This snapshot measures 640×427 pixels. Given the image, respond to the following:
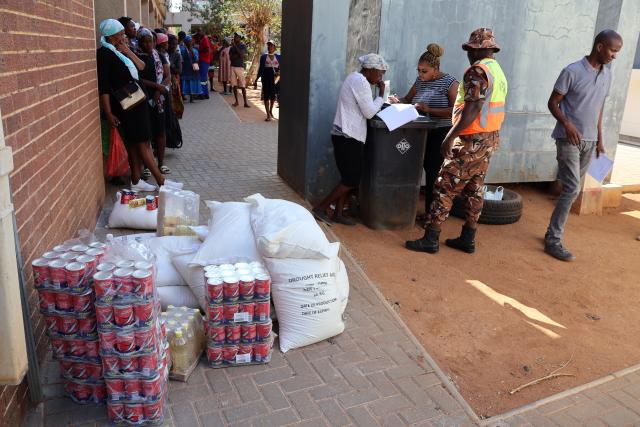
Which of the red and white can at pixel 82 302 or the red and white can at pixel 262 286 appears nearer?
the red and white can at pixel 82 302

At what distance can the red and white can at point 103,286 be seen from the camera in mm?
2441

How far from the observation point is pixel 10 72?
255 centimetres

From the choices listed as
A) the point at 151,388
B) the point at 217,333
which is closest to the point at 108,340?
the point at 151,388

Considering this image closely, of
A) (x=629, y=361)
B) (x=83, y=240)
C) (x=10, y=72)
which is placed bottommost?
(x=629, y=361)

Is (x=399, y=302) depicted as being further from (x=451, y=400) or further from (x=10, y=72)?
(x=10, y=72)

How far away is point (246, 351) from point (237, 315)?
0.82ft

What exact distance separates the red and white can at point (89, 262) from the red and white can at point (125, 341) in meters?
0.34

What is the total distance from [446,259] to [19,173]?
3767 millimetres

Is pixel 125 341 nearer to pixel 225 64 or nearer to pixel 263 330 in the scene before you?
pixel 263 330

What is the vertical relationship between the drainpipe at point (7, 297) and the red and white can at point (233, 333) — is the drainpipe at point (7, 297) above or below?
above

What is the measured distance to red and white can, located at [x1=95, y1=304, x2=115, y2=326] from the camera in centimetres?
247

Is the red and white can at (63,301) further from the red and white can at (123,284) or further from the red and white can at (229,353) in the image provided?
the red and white can at (229,353)

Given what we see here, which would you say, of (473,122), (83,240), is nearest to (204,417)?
(83,240)

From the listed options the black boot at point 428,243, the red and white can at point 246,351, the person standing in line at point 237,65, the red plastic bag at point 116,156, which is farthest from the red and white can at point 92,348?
the person standing in line at point 237,65
